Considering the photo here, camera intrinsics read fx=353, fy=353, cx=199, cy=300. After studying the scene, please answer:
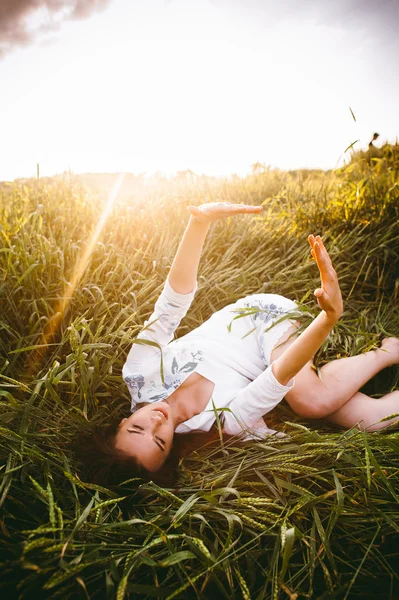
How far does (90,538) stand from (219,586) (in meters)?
0.45

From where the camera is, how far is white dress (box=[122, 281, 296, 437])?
5.52 ft

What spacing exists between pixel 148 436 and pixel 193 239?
95cm

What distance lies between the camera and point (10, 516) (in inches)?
47.2

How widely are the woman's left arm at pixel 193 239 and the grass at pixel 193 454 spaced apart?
0.34 metres

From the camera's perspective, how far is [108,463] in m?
1.55

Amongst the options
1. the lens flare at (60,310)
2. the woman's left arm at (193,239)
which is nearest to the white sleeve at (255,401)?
the woman's left arm at (193,239)

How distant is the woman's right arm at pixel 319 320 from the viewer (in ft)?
4.31

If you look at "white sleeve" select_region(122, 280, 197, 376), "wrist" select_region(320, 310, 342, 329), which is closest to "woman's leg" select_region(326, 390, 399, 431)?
"wrist" select_region(320, 310, 342, 329)

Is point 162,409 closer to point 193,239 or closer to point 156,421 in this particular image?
point 156,421

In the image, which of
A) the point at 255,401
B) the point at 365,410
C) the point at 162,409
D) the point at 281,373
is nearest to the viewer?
the point at 281,373

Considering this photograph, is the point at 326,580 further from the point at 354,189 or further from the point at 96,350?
the point at 354,189

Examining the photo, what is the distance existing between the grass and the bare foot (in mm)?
71

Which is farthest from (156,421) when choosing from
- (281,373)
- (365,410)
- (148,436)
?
(365,410)

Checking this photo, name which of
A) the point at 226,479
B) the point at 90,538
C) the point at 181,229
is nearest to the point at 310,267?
the point at 181,229
